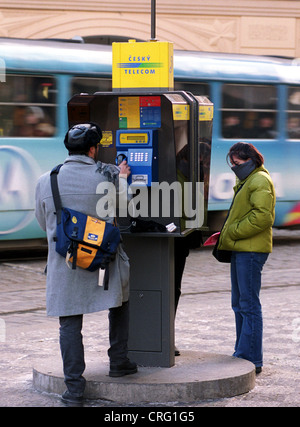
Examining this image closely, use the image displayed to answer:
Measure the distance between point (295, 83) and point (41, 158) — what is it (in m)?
4.62

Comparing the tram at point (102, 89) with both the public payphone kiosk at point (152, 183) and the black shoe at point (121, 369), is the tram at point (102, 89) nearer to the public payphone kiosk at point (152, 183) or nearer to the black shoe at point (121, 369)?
the public payphone kiosk at point (152, 183)

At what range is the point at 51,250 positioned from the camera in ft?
17.3

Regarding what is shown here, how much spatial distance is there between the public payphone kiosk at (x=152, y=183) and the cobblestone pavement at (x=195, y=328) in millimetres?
542

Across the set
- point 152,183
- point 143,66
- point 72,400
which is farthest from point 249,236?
point 72,400

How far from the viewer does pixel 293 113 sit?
14.8m

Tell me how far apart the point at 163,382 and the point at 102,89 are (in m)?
8.08

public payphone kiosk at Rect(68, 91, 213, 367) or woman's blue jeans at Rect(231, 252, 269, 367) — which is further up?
public payphone kiosk at Rect(68, 91, 213, 367)

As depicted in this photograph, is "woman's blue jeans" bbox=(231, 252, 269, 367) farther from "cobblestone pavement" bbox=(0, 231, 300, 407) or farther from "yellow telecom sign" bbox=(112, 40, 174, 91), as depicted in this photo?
"yellow telecom sign" bbox=(112, 40, 174, 91)

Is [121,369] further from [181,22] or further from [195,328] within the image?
[181,22]

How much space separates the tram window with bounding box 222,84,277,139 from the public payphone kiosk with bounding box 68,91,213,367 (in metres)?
8.19

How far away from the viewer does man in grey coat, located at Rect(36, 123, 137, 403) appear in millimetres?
5215

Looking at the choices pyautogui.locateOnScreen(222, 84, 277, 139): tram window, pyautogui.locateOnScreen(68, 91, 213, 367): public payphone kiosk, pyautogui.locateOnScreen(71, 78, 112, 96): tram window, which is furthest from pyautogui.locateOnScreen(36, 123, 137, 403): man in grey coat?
pyautogui.locateOnScreen(222, 84, 277, 139): tram window

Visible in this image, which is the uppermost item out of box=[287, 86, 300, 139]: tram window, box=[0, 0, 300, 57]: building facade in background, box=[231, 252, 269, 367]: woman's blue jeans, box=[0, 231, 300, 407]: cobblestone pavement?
box=[0, 0, 300, 57]: building facade in background

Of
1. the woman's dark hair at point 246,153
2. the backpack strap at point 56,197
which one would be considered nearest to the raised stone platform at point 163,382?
the backpack strap at point 56,197
